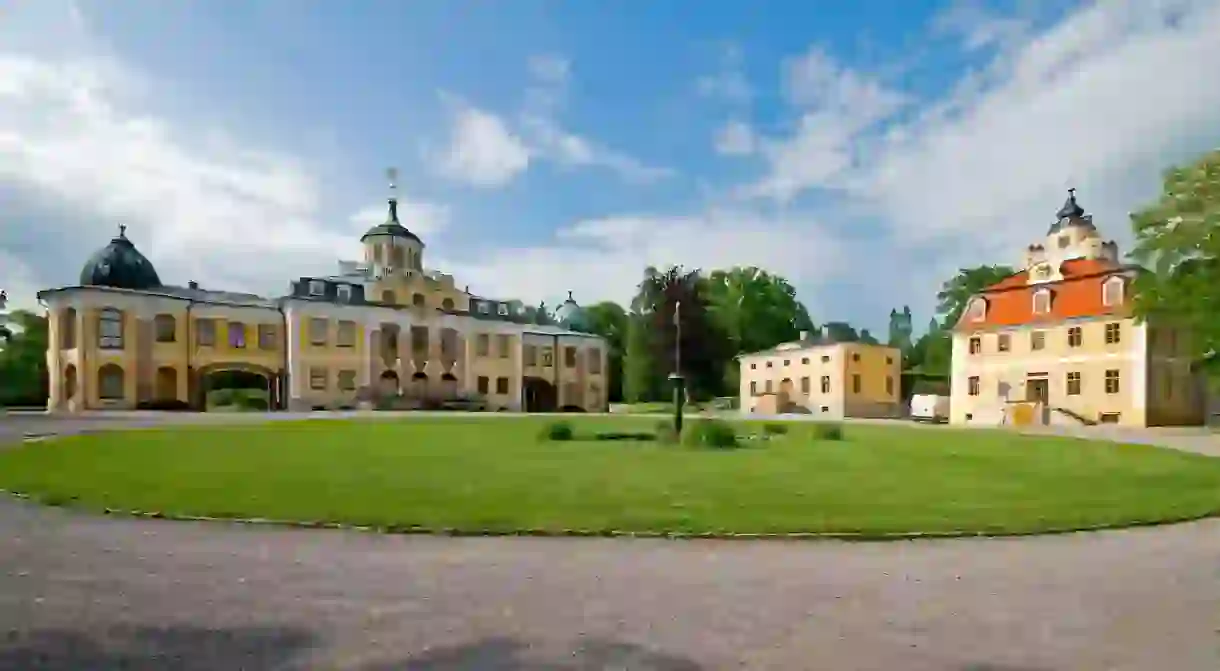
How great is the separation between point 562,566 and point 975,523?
5.57 m

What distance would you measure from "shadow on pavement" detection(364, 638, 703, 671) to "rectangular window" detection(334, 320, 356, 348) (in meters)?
56.0

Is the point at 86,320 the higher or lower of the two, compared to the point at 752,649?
higher

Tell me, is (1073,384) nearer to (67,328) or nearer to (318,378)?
(318,378)

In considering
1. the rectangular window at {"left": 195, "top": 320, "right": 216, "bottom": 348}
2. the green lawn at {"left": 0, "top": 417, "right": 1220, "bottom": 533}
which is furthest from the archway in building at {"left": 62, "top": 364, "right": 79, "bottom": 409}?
the green lawn at {"left": 0, "top": 417, "right": 1220, "bottom": 533}

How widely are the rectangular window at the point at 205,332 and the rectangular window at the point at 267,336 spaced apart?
306cm

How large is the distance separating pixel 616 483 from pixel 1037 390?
142 ft

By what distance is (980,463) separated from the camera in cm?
1812

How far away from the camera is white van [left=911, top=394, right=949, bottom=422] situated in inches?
2148

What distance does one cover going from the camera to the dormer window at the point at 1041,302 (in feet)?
158

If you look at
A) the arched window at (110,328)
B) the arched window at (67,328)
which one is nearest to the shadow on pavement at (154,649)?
the arched window at (110,328)

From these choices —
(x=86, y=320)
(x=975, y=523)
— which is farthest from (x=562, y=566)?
(x=86, y=320)

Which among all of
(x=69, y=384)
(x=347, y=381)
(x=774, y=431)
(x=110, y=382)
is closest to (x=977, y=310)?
(x=774, y=431)

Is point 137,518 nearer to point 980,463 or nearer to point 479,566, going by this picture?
point 479,566

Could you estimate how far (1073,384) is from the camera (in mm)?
45812
